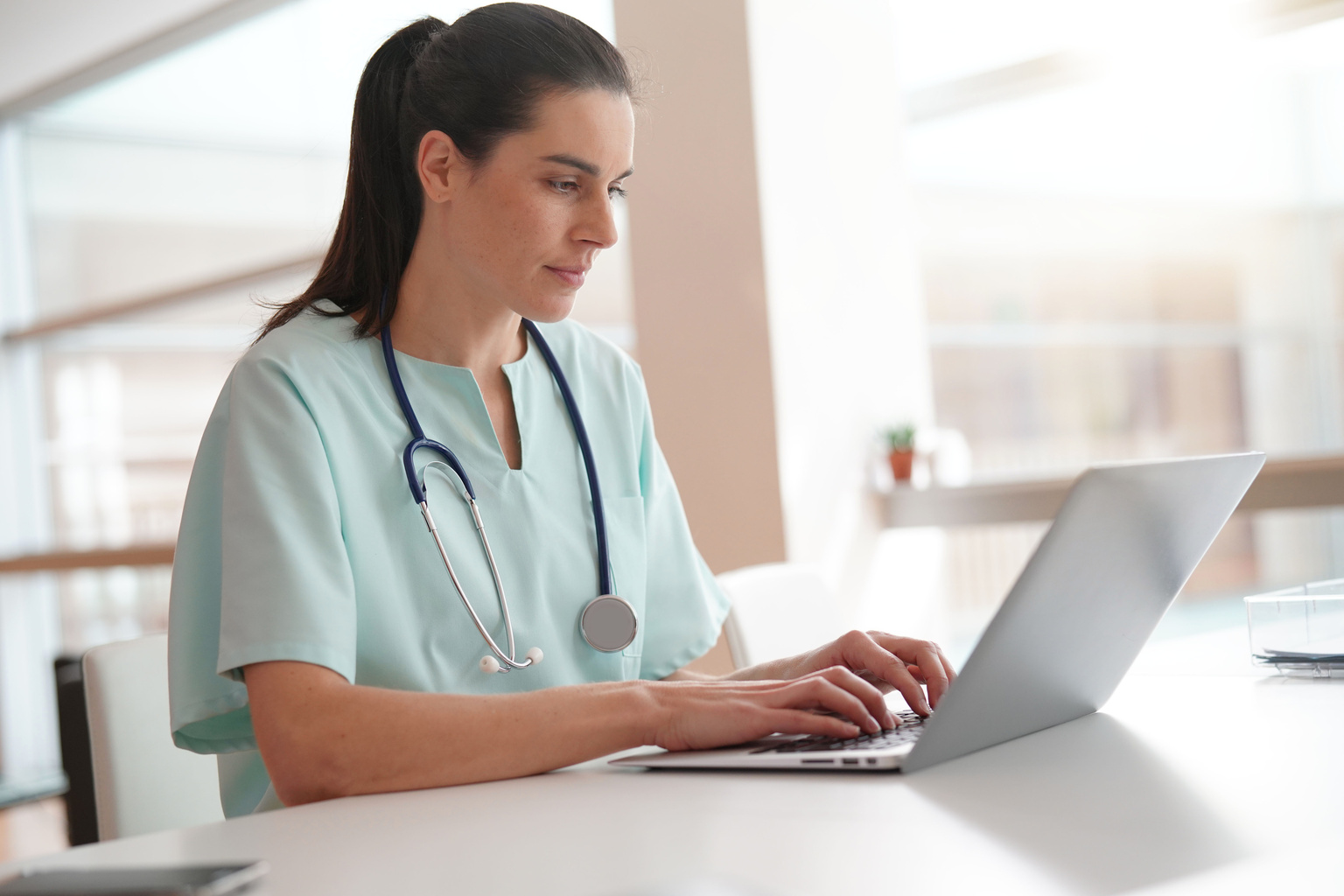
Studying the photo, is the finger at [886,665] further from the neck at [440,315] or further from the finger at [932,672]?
the neck at [440,315]

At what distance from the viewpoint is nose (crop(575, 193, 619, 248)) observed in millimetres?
1153

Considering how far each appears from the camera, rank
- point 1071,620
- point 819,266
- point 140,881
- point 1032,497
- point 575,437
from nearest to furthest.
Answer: point 140,881
point 1071,620
point 575,437
point 1032,497
point 819,266

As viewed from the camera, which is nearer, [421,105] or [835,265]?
[421,105]

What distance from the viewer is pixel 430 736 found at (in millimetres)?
855

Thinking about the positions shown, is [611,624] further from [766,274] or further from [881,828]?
[766,274]

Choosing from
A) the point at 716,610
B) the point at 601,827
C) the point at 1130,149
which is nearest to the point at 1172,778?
the point at 601,827

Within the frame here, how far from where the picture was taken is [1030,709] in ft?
2.77

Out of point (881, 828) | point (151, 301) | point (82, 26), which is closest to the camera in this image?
point (881, 828)

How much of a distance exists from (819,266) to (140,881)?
7.51 ft

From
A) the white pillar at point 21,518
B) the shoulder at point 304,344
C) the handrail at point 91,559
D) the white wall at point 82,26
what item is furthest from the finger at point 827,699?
the white pillar at point 21,518

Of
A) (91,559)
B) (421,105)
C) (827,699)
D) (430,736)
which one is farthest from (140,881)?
(91,559)

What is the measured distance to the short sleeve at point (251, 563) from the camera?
917 millimetres

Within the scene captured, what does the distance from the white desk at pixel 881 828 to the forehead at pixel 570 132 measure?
0.56 metres

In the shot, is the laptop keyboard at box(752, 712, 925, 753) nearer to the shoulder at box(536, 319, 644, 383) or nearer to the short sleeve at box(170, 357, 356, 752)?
the short sleeve at box(170, 357, 356, 752)
